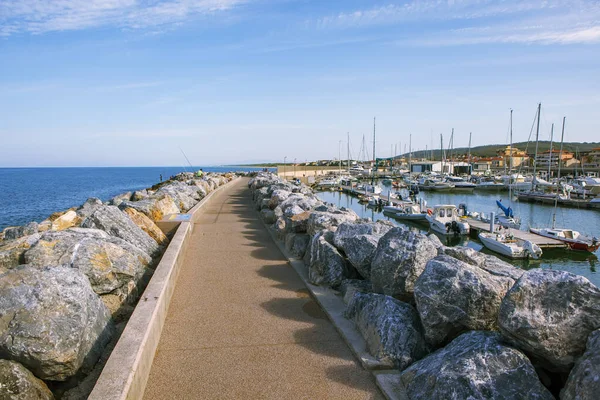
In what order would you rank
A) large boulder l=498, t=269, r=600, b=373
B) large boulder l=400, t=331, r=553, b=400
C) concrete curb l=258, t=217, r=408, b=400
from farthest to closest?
concrete curb l=258, t=217, r=408, b=400 → large boulder l=498, t=269, r=600, b=373 → large boulder l=400, t=331, r=553, b=400

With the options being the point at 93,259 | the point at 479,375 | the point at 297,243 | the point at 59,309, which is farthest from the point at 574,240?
the point at 59,309

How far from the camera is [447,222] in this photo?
28.9 meters

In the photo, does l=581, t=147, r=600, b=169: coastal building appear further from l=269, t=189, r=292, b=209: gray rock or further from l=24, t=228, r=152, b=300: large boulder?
l=24, t=228, r=152, b=300: large boulder

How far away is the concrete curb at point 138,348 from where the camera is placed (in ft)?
12.4

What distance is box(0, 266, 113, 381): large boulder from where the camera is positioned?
409 cm

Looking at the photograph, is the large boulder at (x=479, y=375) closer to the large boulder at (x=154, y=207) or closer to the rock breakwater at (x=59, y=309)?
the rock breakwater at (x=59, y=309)

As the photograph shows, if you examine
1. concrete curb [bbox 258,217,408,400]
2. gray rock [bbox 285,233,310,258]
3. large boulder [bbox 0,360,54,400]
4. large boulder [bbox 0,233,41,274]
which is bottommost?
concrete curb [bbox 258,217,408,400]

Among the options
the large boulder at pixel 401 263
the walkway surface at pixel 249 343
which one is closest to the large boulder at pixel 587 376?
the walkway surface at pixel 249 343

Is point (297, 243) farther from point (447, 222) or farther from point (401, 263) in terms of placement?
point (447, 222)

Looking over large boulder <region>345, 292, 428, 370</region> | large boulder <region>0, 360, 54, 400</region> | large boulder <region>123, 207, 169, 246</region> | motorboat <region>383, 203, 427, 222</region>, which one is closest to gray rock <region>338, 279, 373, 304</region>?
large boulder <region>345, 292, 428, 370</region>

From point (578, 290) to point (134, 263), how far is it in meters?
6.14

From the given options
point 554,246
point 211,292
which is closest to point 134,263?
point 211,292

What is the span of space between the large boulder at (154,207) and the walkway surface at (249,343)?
3.83 meters

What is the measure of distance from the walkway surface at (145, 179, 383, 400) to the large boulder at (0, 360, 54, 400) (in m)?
0.99
